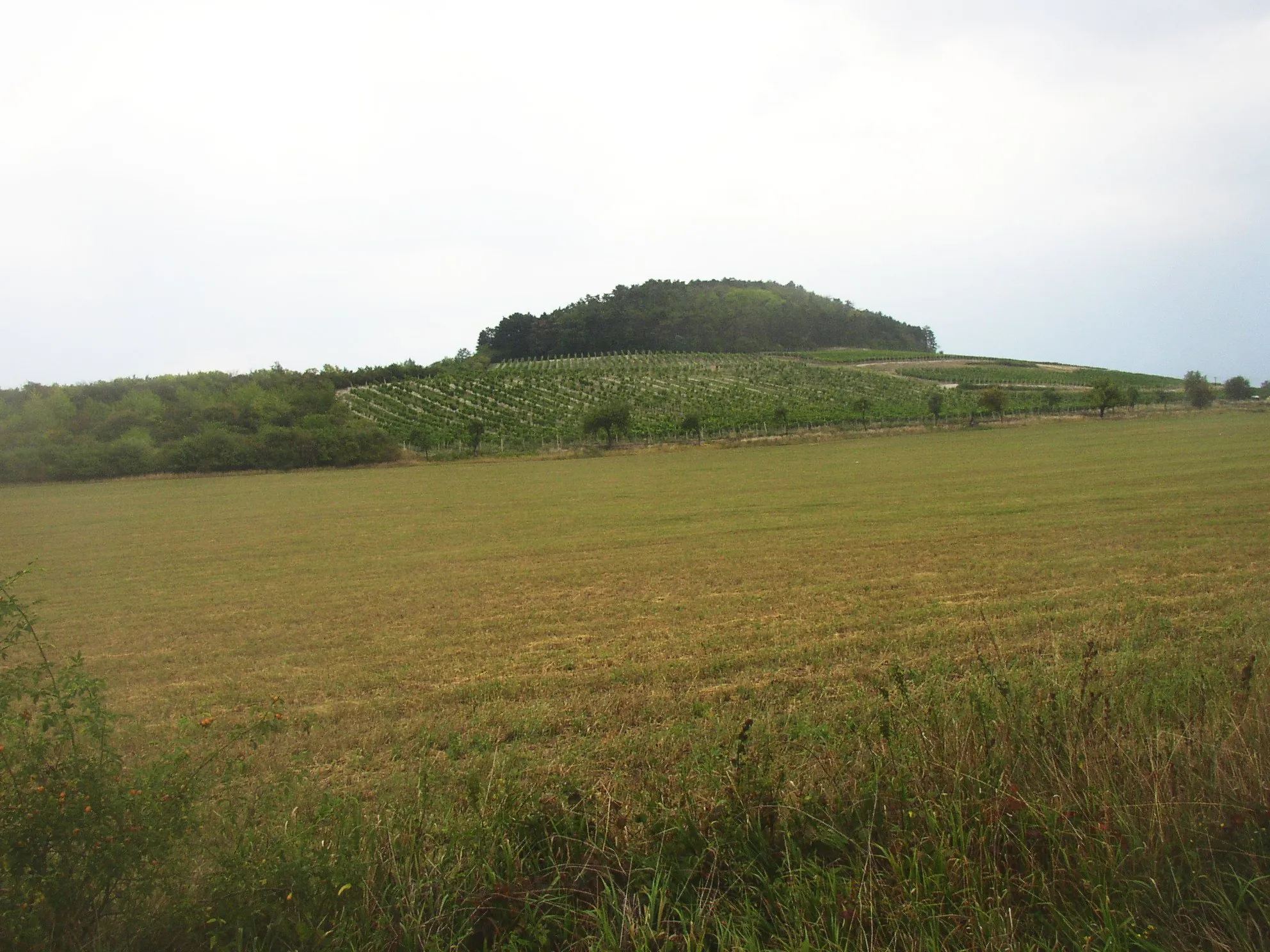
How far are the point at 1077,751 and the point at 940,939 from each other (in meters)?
1.52

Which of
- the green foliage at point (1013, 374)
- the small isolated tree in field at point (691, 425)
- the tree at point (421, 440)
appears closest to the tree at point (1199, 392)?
the green foliage at point (1013, 374)

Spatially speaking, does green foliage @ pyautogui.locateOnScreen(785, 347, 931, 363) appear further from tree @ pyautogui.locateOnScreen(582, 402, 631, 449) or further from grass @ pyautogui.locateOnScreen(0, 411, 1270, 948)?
grass @ pyautogui.locateOnScreen(0, 411, 1270, 948)

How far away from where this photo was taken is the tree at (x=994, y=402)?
77750 mm

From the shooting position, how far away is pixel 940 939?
2752 mm

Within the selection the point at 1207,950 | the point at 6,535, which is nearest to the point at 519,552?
the point at 1207,950

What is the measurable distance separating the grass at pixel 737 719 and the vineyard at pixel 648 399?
55.8 metres

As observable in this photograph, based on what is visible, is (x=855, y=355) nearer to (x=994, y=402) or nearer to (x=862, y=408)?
(x=994, y=402)

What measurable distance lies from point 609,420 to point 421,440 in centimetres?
2105

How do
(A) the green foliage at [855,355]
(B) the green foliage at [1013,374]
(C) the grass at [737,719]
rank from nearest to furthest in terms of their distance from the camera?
(C) the grass at [737,719] < (B) the green foliage at [1013,374] < (A) the green foliage at [855,355]

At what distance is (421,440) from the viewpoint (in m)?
77.4

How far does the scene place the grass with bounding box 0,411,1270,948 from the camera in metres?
3.04

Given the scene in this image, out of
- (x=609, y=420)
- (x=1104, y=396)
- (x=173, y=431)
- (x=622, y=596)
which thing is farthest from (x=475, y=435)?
(x=1104, y=396)

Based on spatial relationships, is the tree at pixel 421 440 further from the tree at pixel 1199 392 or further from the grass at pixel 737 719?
the tree at pixel 1199 392

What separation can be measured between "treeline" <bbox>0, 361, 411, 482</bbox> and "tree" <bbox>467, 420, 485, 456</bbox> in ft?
25.6
